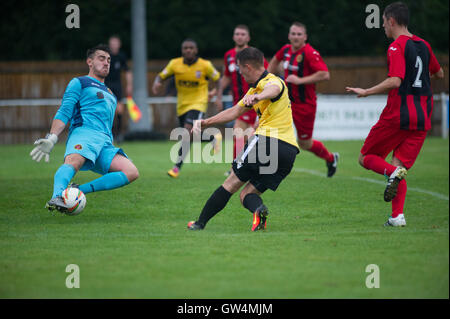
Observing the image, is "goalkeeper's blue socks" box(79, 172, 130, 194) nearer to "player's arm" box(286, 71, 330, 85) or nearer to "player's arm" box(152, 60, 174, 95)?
"player's arm" box(286, 71, 330, 85)

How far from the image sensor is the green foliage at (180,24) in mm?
23500

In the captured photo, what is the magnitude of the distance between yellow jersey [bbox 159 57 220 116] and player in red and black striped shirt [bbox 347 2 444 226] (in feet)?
16.6

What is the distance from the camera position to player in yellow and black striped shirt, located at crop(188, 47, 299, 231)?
6719 mm

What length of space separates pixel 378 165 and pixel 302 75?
11.3 ft

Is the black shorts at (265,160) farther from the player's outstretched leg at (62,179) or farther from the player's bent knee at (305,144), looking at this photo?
the player's bent knee at (305,144)

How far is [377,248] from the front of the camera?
586 centimetres

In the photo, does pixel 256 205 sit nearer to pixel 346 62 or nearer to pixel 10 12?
pixel 346 62

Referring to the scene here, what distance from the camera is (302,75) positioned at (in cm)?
1034

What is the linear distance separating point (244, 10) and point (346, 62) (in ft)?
12.9

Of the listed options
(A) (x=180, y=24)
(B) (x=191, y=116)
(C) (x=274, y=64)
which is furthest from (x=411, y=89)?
(A) (x=180, y=24)

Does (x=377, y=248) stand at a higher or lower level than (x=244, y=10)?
lower

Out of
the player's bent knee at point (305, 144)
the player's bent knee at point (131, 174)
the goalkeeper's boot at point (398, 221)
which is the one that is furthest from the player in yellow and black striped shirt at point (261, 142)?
the player's bent knee at point (305, 144)

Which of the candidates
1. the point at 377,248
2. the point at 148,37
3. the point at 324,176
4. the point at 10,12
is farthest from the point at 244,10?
the point at 377,248

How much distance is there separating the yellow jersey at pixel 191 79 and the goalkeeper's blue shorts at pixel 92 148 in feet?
13.7
